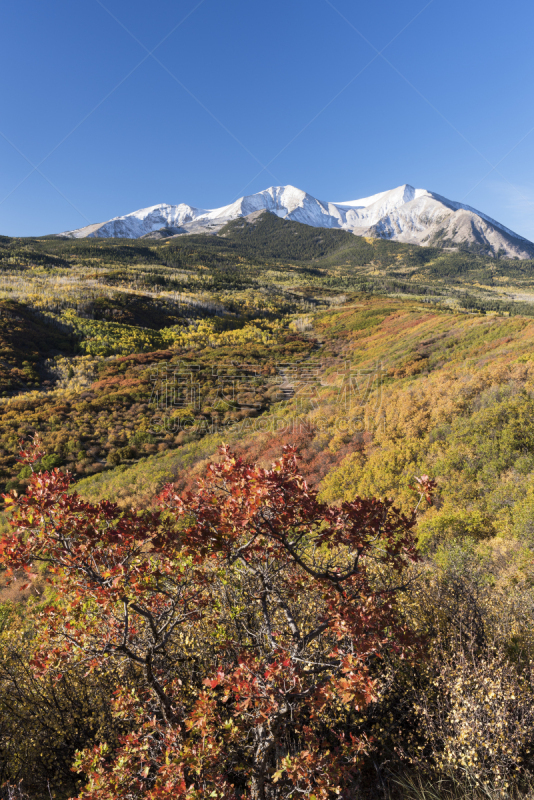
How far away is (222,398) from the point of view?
25.3 metres

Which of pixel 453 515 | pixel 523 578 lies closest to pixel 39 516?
pixel 523 578

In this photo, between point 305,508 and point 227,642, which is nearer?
point 305,508

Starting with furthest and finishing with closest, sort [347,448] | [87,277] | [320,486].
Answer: [87,277] < [347,448] < [320,486]

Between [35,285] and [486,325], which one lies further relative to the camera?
[35,285]

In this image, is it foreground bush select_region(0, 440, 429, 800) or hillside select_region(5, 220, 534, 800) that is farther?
hillside select_region(5, 220, 534, 800)

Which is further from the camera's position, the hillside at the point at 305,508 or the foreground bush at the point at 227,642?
the hillside at the point at 305,508

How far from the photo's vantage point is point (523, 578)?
523 cm

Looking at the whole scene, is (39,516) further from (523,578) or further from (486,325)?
(486,325)

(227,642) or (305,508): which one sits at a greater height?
(305,508)

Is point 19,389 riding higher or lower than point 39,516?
lower

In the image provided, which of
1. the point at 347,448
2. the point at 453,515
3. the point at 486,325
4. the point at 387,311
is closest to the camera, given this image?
the point at 453,515

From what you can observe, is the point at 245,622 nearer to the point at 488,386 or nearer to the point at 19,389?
the point at 488,386

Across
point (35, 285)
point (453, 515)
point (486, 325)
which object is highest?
point (35, 285)

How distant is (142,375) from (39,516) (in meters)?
27.5
